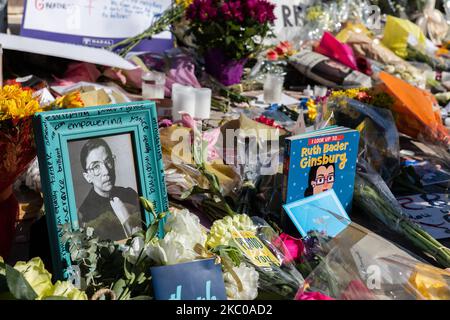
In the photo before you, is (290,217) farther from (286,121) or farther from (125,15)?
(125,15)

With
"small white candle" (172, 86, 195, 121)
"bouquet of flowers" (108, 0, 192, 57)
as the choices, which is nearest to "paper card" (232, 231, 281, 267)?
"small white candle" (172, 86, 195, 121)

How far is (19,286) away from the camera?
3.60 ft

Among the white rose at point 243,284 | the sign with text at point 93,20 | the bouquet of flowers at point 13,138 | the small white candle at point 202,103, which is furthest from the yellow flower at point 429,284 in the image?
the sign with text at point 93,20

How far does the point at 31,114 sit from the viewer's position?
1498 millimetres

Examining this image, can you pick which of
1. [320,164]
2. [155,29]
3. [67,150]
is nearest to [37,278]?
[67,150]

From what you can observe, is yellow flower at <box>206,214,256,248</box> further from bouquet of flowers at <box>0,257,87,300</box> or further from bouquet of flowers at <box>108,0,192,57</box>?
bouquet of flowers at <box>108,0,192,57</box>

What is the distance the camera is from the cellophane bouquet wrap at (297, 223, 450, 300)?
1231 mm

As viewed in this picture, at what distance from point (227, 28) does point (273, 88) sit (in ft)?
1.80

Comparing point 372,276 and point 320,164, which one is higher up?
point 320,164

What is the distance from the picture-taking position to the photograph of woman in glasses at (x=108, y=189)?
1.50 metres

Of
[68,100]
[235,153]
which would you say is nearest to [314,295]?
[68,100]

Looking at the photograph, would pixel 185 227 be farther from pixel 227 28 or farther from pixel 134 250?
pixel 227 28

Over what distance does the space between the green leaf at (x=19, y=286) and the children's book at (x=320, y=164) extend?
98cm

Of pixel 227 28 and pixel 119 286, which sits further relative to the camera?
pixel 227 28
